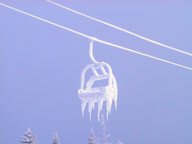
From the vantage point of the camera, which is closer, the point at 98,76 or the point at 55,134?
the point at 98,76

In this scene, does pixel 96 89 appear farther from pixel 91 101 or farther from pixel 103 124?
pixel 103 124

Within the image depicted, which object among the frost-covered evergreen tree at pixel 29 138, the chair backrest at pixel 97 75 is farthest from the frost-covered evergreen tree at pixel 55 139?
the chair backrest at pixel 97 75

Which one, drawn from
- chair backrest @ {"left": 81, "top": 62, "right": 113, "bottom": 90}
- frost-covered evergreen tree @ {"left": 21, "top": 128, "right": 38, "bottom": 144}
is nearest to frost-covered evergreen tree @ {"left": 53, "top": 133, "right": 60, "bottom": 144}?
frost-covered evergreen tree @ {"left": 21, "top": 128, "right": 38, "bottom": 144}

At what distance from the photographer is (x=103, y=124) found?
8.09m

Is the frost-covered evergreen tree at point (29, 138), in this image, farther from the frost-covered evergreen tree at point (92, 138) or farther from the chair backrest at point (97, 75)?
the chair backrest at point (97, 75)

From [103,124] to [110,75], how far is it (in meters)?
3.88

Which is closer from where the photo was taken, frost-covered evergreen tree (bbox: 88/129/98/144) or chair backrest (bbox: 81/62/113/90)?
chair backrest (bbox: 81/62/113/90)

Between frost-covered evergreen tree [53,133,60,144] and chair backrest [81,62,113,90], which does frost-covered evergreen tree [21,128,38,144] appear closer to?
frost-covered evergreen tree [53,133,60,144]

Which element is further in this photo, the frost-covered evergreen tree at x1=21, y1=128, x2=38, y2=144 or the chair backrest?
the frost-covered evergreen tree at x1=21, y1=128, x2=38, y2=144

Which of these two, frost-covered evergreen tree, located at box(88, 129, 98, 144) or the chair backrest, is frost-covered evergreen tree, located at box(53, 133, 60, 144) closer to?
frost-covered evergreen tree, located at box(88, 129, 98, 144)

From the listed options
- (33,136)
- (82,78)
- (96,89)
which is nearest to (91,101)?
(96,89)

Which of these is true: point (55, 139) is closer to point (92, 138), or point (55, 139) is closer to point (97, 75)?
point (92, 138)

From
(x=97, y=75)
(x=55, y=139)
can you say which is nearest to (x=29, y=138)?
(x=55, y=139)

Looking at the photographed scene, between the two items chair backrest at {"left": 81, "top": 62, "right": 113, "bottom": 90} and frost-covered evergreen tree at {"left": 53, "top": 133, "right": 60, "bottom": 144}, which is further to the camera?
frost-covered evergreen tree at {"left": 53, "top": 133, "right": 60, "bottom": 144}
